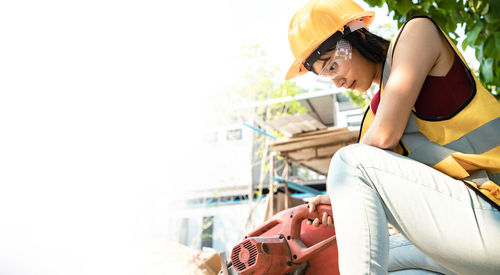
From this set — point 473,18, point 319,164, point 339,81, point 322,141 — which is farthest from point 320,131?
point 339,81

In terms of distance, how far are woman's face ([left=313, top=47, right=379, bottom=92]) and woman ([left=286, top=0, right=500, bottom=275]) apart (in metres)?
0.21

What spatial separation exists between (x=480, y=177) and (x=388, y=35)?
5831mm

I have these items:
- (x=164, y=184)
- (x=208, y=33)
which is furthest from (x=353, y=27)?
(x=164, y=184)

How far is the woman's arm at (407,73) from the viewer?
98 centimetres

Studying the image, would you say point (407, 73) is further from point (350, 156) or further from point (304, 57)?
point (304, 57)

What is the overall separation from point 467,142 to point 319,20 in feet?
2.07

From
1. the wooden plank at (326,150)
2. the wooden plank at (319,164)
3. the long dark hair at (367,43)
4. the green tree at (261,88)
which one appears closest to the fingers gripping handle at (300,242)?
the long dark hair at (367,43)

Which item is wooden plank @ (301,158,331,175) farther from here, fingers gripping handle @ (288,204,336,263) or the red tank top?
the red tank top

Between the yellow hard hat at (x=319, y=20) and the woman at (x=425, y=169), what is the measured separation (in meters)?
0.26

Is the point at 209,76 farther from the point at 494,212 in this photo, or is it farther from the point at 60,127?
the point at 494,212

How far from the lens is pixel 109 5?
563cm

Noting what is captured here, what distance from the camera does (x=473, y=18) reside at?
1929 millimetres

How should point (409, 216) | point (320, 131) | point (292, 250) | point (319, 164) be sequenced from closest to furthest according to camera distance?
1. point (409, 216)
2. point (292, 250)
3. point (320, 131)
4. point (319, 164)

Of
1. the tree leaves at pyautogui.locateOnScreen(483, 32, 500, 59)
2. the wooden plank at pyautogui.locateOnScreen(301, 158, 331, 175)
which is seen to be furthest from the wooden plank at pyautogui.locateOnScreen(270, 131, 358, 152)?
the tree leaves at pyautogui.locateOnScreen(483, 32, 500, 59)
